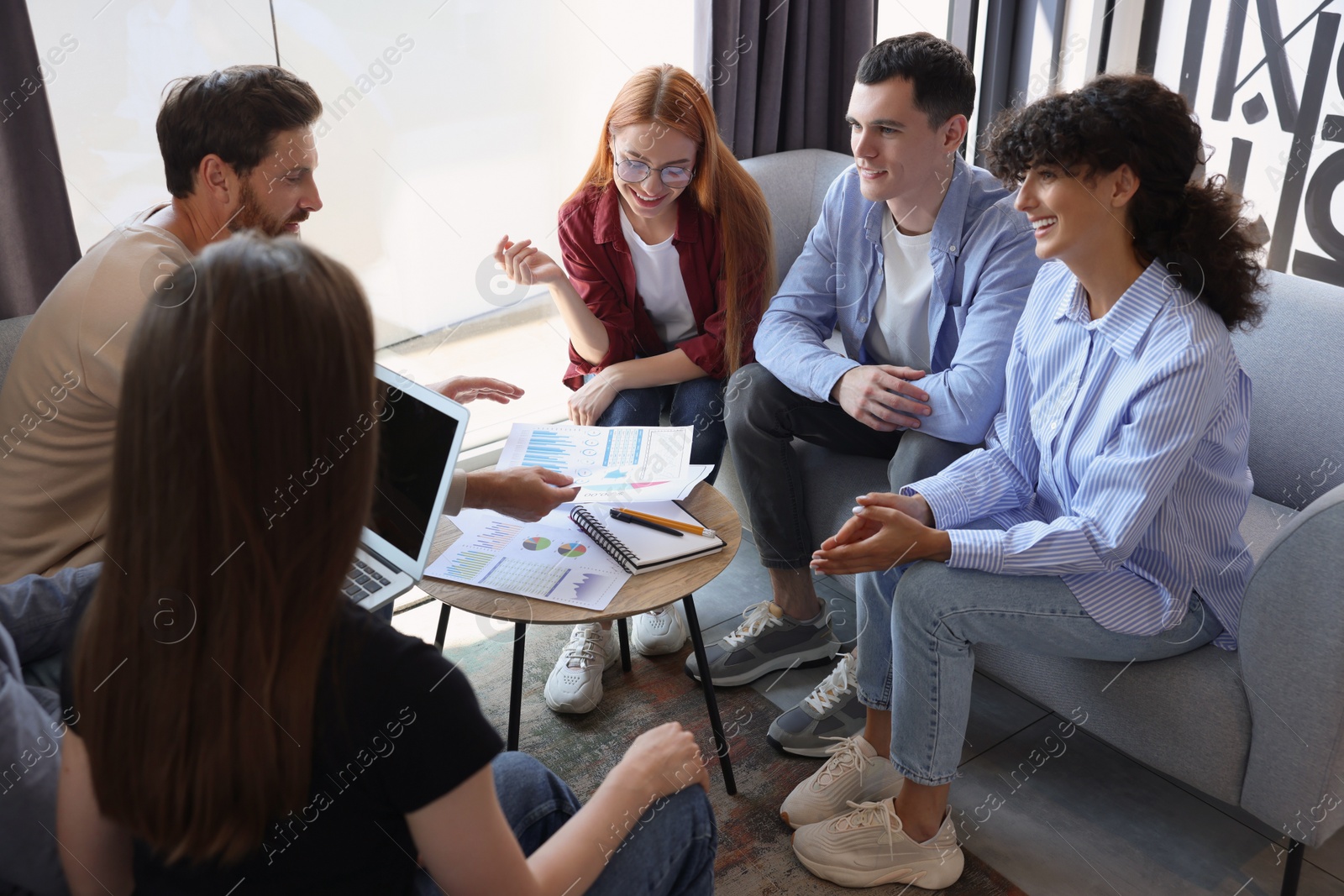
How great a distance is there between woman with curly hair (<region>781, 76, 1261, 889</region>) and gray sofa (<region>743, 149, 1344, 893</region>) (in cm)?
8

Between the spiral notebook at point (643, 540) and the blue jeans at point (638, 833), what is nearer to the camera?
the blue jeans at point (638, 833)

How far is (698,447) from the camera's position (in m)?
2.17

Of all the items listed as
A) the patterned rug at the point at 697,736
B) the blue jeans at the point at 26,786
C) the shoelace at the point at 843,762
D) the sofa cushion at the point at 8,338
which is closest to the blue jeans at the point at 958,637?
the shoelace at the point at 843,762

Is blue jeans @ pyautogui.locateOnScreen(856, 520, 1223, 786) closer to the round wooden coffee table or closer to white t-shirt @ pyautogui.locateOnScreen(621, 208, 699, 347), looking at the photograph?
the round wooden coffee table

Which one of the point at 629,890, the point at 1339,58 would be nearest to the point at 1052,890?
the point at 629,890

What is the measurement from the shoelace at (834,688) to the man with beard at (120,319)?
2.02ft

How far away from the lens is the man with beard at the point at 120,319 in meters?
1.53

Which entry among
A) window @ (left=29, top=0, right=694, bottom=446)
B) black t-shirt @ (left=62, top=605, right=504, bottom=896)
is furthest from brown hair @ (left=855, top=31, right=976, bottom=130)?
black t-shirt @ (left=62, top=605, right=504, bottom=896)

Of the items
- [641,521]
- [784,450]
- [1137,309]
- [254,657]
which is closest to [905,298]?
[784,450]

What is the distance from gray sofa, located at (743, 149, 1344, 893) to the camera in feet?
4.37

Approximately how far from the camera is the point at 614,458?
72.7 inches

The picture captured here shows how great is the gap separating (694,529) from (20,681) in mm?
963

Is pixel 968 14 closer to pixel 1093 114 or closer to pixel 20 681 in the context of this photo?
pixel 1093 114

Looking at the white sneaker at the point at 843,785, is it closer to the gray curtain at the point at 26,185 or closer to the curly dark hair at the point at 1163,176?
the curly dark hair at the point at 1163,176
